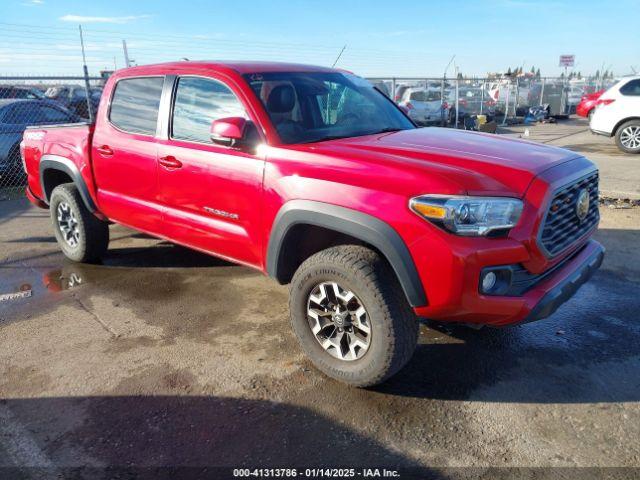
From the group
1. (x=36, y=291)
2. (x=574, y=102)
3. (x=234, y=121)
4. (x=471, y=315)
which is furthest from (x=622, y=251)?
(x=574, y=102)

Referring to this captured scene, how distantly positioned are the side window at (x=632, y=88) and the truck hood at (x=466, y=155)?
10.1 metres

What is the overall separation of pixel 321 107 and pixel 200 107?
905mm

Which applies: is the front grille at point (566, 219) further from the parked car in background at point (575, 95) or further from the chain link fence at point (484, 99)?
the parked car in background at point (575, 95)

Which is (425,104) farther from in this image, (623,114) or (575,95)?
(575,95)

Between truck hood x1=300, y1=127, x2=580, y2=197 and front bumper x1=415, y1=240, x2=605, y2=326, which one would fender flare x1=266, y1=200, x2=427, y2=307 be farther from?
truck hood x1=300, y1=127, x2=580, y2=197

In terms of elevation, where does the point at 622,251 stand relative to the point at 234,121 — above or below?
below

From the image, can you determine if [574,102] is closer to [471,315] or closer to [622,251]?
[622,251]

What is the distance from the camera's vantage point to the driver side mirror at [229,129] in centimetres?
320

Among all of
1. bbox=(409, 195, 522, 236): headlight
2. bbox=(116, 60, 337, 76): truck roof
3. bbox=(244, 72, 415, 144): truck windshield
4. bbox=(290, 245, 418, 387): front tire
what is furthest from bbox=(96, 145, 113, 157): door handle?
bbox=(409, 195, 522, 236): headlight

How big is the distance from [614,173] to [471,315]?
26.8ft

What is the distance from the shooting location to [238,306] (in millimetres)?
4285

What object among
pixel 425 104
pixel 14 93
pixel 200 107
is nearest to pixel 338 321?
pixel 200 107

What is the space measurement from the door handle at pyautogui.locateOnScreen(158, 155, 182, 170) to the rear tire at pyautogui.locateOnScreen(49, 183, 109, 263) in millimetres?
1591

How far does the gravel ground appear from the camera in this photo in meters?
2.56
